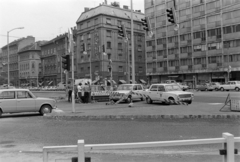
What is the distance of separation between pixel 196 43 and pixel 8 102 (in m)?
52.1

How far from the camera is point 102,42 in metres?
68.6

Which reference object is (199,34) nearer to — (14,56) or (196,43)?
(196,43)

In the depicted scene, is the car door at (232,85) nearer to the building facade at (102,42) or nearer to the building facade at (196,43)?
the building facade at (196,43)

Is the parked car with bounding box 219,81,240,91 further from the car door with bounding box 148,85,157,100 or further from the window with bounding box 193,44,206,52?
the car door with bounding box 148,85,157,100

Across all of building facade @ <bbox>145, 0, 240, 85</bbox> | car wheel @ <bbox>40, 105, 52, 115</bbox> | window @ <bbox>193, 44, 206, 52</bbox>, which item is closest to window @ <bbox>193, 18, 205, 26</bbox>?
building facade @ <bbox>145, 0, 240, 85</bbox>

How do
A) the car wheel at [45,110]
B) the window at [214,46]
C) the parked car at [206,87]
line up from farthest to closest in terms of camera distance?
1. the window at [214,46]
2. the parked car at [206,87]
3. the car wheel at [45,110]

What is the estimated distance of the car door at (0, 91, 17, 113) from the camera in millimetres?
14352

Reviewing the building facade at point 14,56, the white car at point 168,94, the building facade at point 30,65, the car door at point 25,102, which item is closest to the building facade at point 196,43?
the white car at point 168,94

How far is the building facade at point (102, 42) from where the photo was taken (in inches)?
2694

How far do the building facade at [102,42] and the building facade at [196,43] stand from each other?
7298 mm

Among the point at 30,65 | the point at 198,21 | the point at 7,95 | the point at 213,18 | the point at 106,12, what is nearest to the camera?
the point at 7,95

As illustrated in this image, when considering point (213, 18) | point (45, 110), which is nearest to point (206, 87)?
point (213, 18)

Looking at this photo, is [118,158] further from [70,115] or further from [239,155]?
[70,115]

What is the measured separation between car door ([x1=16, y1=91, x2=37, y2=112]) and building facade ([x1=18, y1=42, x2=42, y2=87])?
3412 inches
